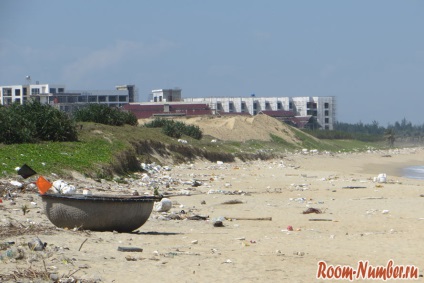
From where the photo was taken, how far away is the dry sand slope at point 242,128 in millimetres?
69688

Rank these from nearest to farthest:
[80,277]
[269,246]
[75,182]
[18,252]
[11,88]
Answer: [80,277]
[18,252]
[269,246]
[75,182]
[11,88]

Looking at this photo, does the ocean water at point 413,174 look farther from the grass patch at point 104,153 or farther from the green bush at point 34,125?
the green bush at point 34,125

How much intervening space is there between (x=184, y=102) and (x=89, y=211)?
10730cm

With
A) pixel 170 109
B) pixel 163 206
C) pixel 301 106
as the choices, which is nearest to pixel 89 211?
pixel 163 206

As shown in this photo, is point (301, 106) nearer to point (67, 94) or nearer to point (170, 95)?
point (170, 95)

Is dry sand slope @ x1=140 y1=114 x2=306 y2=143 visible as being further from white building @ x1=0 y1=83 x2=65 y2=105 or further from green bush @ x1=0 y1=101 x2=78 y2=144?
white building @ x1=0 y1=83 x2=65 y2=105

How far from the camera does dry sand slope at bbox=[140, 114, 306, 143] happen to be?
229 ft

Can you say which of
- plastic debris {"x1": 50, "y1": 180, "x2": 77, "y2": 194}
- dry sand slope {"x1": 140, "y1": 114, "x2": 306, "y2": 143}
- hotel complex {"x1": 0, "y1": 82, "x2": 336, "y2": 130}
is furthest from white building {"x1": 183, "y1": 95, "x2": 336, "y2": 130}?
plastic debris {"x1": 50, "y1": 180, "x2": 77, "y2": 194}

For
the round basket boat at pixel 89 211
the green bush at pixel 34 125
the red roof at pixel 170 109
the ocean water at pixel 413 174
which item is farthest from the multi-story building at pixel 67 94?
the round basket boat at pixel 89 211

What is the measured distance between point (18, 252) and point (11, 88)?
132364mm

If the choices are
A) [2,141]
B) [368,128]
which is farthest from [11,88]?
[2,141]

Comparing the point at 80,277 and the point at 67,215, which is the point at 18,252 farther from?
the point at 67,215

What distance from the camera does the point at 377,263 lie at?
10.4 m

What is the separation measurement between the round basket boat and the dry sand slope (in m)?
54.7
